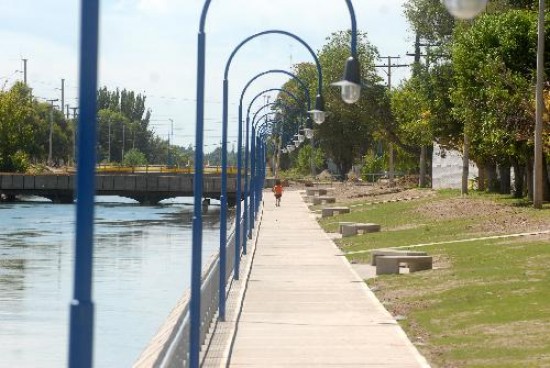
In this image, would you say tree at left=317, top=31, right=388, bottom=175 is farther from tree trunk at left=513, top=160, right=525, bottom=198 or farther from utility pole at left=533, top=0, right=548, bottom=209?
utility pole at left=533, top=0, right=548, bottom=209

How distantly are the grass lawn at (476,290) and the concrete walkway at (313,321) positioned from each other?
20.3 inches

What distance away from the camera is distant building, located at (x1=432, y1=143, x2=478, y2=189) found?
9075cm

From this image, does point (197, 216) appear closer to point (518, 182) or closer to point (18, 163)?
point (518, 182)

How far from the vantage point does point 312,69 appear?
6378 inches

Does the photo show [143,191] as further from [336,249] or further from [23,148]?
[336,249]

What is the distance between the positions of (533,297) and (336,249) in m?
21.3

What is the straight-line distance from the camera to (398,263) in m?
34.4

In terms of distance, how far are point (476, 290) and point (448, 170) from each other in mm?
66236

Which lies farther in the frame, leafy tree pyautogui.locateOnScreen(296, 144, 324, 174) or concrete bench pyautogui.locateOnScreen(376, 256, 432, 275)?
leafy tree pyautogui.locateOnScreen(296, 144, 324, 174)

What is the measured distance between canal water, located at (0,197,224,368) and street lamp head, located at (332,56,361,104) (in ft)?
48.7

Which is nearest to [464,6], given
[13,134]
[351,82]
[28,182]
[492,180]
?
[351,82]

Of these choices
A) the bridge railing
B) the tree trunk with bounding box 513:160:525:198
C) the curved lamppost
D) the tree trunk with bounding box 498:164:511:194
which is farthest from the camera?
the tree trunk with bounding box 498:164:511:194

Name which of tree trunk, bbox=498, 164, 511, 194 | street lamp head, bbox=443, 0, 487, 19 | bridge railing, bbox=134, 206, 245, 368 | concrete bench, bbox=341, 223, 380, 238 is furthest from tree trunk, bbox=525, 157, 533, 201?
street lamp head, bbox=443, 0, 487, 19

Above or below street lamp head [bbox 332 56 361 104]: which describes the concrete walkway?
below
